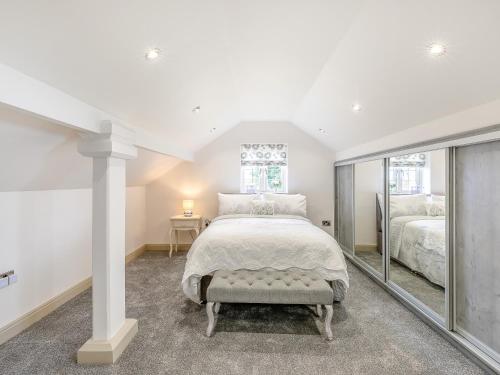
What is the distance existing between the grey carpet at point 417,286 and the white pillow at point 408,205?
58 centimetres

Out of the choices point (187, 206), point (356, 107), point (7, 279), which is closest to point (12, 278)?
point (7, 279)

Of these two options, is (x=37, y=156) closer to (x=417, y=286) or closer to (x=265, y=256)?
(x=265, y=256)

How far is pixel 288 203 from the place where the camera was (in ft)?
14.6

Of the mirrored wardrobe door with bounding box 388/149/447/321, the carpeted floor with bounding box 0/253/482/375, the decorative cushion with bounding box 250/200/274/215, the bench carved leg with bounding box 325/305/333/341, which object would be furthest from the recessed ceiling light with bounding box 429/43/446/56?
the decorative cushion with bounding box 250/200/274/215

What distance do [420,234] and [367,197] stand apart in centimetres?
116

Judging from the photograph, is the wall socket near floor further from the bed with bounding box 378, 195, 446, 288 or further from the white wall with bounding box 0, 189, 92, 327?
the bed with bounding box 378, 195, 446, 288

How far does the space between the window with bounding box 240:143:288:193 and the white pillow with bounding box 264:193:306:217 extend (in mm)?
487

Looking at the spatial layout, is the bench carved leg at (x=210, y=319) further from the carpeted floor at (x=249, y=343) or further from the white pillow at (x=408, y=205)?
the white pillow at (x=408, y=205)

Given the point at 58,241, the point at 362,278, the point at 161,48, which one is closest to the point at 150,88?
the point at 161,48

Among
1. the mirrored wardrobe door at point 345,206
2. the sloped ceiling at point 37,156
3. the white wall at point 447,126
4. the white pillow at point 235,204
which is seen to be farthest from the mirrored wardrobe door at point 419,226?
the sloped ceiling at point 37,156

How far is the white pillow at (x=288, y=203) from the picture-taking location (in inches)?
174

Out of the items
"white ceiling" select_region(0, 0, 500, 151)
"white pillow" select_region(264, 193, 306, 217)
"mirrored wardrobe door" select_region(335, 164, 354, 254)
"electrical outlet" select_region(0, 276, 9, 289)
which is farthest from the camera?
"white pillow" select_region(264, 193, 306, 217)

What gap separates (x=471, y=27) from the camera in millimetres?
1372

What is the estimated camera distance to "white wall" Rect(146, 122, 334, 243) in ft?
16.3
